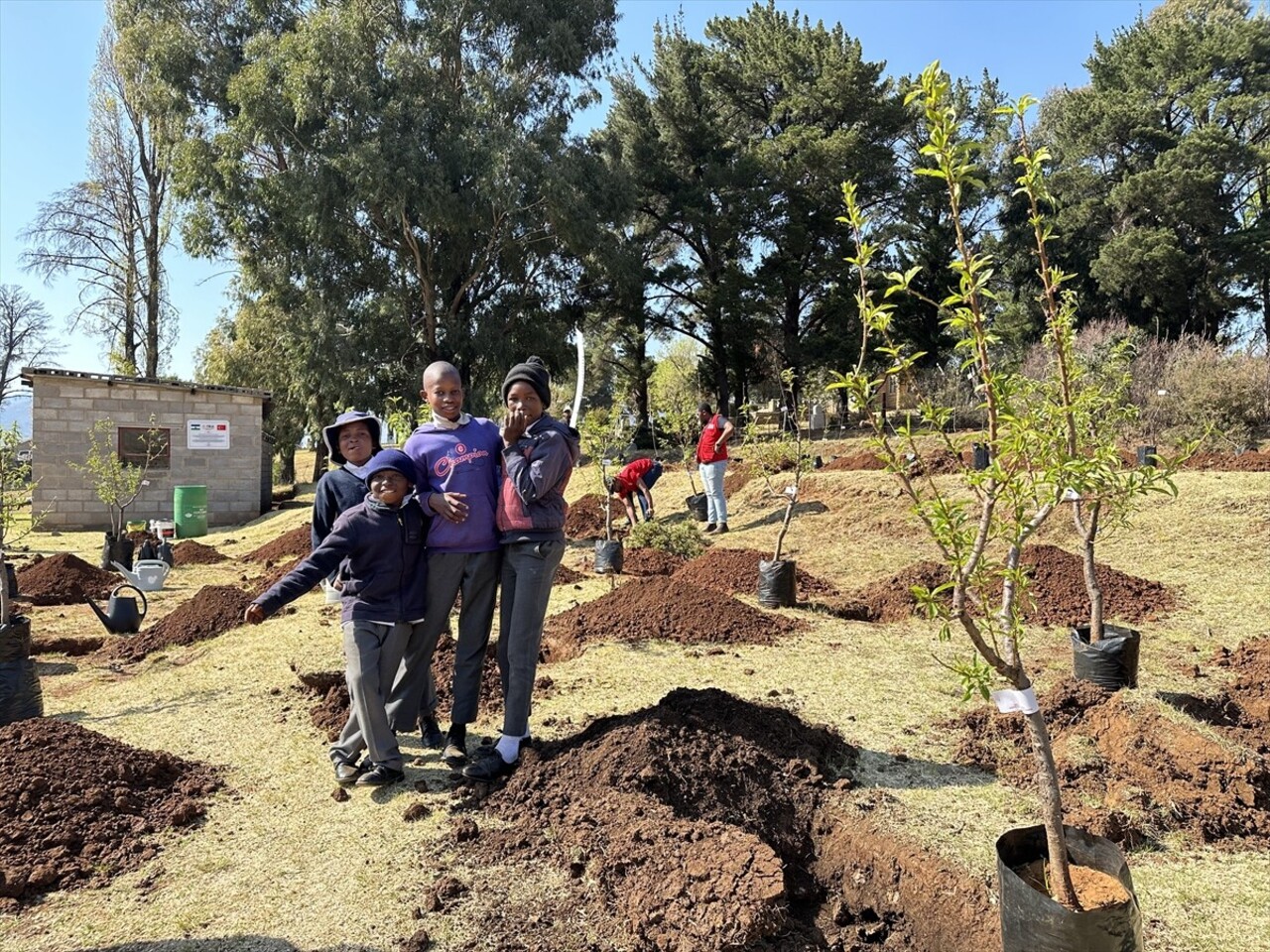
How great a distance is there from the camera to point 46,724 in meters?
3.81

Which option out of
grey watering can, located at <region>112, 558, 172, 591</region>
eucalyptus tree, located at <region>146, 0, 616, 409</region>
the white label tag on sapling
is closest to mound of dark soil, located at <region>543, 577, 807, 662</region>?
the white label tag on sapling

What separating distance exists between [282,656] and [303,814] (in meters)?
2.70

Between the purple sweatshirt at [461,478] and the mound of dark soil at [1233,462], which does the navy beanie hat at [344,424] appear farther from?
the mound of dark soil at [1233,462]

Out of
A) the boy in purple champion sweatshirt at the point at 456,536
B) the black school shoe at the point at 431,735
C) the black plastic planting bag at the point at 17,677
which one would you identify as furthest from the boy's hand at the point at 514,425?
the black plastic planting bag at the point at 17,677

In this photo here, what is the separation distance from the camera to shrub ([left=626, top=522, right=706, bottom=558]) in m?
9.79

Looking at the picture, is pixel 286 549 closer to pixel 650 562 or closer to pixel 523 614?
pixel 650 562

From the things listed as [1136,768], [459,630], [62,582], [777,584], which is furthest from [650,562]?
[62,582]

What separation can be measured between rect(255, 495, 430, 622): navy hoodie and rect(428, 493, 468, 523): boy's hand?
5.6 inches

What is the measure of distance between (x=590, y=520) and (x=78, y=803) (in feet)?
34.7

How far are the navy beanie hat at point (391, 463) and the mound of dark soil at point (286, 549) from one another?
8777mm

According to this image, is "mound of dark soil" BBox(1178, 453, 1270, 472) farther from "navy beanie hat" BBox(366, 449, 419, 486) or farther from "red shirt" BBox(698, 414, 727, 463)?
"navy beanie hat" BBox(366, 449, 419, 486)

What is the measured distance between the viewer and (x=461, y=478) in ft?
12.4

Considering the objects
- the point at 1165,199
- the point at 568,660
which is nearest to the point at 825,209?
the point at 1165,199

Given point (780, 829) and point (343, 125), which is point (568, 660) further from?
point (343, 125)
